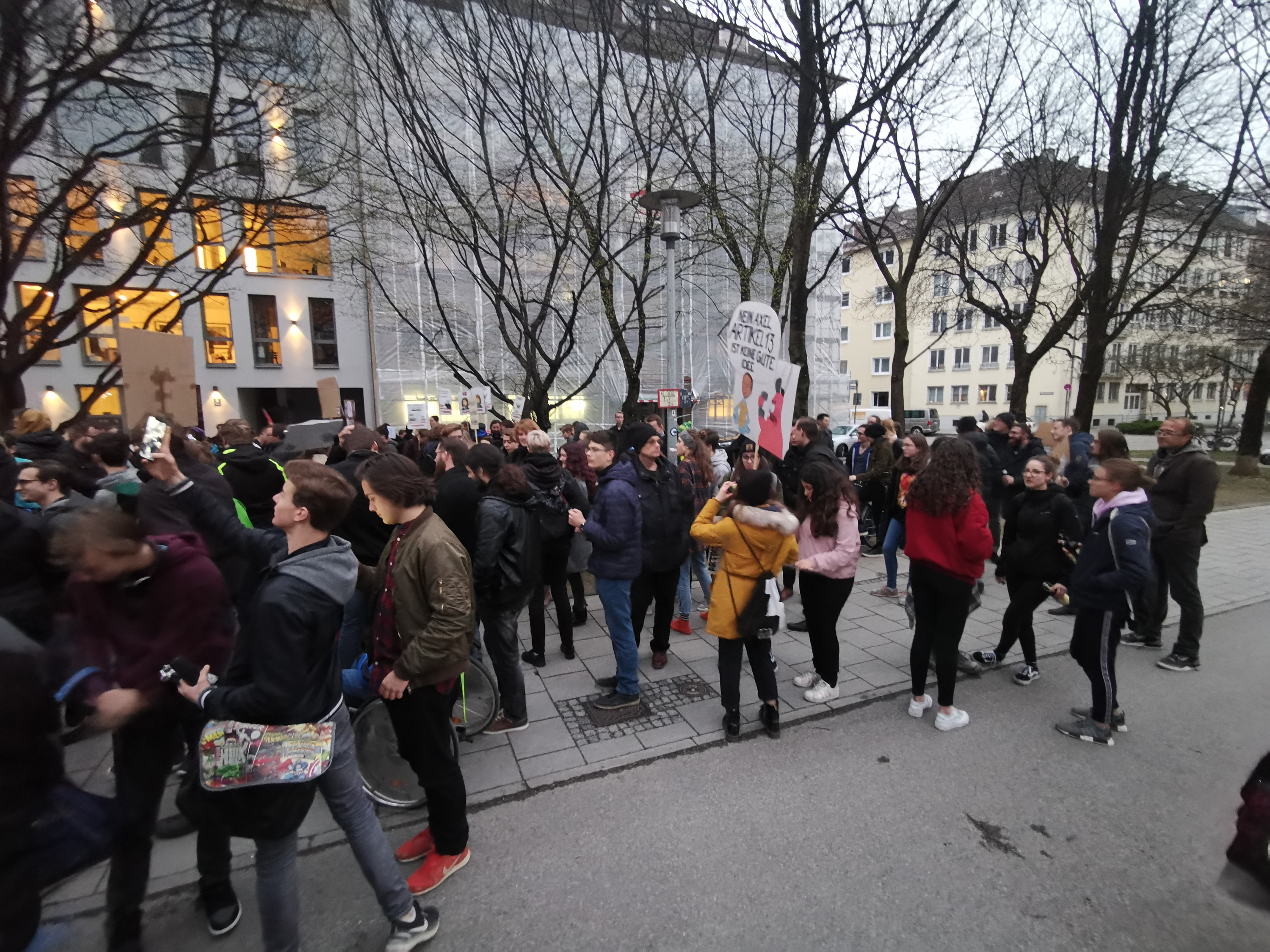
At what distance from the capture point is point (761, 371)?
5289 millimetres

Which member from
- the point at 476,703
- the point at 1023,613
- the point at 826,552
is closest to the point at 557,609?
the point at 476,703

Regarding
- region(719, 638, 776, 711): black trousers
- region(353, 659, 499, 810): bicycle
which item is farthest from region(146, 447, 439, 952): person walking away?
region(719, 638, 776, 711): black trousers

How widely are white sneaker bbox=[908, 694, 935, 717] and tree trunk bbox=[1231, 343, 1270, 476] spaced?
63.2 feet

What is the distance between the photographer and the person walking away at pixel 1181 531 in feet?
16.2

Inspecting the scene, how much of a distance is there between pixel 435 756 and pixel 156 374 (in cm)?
710

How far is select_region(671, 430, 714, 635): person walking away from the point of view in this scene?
18.5ft

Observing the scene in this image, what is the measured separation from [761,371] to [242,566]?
4039 mm

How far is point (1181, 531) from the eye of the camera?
5059 millimetres

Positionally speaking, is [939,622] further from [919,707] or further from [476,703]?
[476,703]

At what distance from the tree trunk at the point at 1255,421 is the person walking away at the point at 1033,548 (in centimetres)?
1827

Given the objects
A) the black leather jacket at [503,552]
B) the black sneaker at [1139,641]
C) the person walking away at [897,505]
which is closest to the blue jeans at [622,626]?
the black leather jacket at [503,552]

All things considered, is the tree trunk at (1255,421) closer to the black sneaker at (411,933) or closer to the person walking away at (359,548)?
the person walking away at (359,548)

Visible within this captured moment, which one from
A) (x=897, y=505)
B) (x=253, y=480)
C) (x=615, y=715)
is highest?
(x=253, y=480)

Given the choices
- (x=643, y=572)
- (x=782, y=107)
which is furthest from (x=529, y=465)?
(x=782, y=107)
